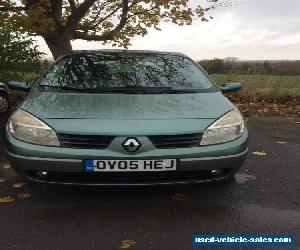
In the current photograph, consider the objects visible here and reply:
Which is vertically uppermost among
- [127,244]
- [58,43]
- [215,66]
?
[58,43]

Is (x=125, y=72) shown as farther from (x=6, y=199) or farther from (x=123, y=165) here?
(x=6, y=199)

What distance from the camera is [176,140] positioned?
3785 mm

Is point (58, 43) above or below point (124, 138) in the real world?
above

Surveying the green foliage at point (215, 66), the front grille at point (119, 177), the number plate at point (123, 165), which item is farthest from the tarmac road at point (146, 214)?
the green foliage at point (215, 66)

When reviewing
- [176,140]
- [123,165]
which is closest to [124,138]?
[123,165]

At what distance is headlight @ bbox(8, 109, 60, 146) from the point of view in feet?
12.4

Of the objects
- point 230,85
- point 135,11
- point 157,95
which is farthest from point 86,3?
point 157,95

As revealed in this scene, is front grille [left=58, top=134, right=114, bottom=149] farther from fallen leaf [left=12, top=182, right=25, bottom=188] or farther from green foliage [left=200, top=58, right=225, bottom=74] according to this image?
green foliage [left=200, top=58, right=225, bottom=74]

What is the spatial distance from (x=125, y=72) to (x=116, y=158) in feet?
5.30

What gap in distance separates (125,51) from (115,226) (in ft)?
8.82

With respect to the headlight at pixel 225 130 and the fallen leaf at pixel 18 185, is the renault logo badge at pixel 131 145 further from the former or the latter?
the fallen leaf at pixel 18 185

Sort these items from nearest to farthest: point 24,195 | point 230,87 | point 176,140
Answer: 1. point 176,140
2. point 24,195
3. point 230,87

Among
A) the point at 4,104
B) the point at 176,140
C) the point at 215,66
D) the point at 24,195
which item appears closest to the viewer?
the point at 176,140

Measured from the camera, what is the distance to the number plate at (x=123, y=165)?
3.67 metres
